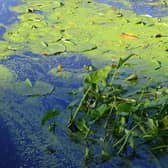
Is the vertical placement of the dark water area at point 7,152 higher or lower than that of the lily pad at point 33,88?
higher

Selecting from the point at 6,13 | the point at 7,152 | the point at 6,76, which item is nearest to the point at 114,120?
the point at 7,152

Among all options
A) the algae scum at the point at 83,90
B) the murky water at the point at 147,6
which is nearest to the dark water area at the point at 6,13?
the algae scum at the point at 83,90

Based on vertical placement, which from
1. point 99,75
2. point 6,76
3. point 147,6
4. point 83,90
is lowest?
point 147,6

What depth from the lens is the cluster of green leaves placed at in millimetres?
1808

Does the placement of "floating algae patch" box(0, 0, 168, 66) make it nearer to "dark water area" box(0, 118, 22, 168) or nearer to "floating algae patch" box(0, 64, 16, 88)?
"floating algae patch" box(0, 64, 16, 88)

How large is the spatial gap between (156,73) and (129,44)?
0.49 meters

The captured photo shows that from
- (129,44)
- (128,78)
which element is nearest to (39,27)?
(129,44)

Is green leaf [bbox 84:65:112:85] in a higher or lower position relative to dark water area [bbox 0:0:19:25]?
higher

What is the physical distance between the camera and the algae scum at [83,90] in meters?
1.79

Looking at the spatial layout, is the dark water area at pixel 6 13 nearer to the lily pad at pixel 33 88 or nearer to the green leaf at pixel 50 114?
the lily pad at pixel 33 88

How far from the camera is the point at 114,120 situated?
6.48ft

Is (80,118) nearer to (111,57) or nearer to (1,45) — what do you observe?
(111,57)

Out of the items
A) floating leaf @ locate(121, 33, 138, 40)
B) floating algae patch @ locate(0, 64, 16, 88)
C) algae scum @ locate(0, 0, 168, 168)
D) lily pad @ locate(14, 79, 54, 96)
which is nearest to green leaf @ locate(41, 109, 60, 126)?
algae scum @ locate(0, 0, 168, 168)

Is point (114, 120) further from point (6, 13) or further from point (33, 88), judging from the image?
point (6, 13)
